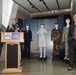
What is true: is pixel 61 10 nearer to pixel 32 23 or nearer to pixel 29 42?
pixel 32 23

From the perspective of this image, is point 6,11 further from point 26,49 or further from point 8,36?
point 8,36

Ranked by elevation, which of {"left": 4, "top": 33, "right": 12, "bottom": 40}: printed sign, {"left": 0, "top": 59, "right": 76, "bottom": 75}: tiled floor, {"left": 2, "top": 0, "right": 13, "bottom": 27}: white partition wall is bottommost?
{"left": 0, "top": 59, "right": 76, "bottom": 75}: tiled floor

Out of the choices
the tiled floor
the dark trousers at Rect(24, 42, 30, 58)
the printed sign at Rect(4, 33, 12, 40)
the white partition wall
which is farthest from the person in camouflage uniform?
the printed sign at Rect(4, 33, 12, 40)

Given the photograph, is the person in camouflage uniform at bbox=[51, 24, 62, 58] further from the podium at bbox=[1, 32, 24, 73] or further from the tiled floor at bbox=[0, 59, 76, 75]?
the podium at bbox=[1, 32, 24, 73]

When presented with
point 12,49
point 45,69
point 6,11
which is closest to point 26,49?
point 6,11

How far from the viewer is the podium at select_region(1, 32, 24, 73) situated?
556 cm

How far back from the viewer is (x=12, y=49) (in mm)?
5613

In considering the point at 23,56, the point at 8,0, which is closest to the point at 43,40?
the point at 23,56

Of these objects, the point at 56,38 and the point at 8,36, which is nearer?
the point at 8,36

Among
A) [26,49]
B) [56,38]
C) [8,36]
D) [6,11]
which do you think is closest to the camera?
[8,36]

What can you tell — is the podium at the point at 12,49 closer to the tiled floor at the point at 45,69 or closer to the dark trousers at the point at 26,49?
the tiled floor at the point at 45,69

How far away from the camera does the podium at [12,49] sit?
18.2 feet

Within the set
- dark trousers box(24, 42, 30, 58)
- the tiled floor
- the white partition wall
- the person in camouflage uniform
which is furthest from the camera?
dark trousers box(24, 42, 30, 58)

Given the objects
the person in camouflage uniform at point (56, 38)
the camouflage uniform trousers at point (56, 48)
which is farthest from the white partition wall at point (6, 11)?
the camouflage uniform trousers at point (56, 48)
